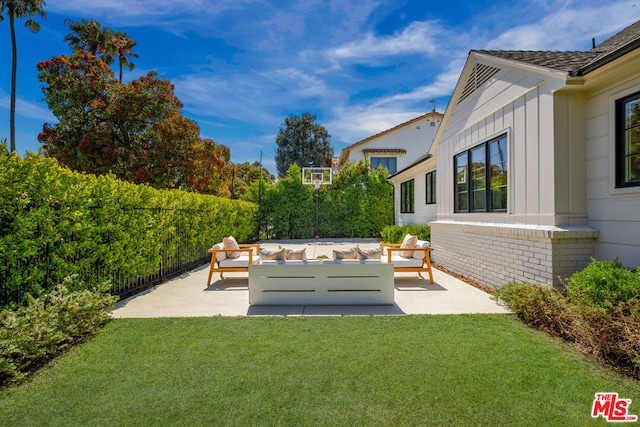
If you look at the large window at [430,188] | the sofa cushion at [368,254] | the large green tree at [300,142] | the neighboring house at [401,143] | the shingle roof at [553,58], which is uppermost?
the large green tree at [300,142]

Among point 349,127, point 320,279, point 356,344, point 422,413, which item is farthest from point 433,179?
point 349,127

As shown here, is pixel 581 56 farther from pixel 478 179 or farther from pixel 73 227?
pixel 73 227

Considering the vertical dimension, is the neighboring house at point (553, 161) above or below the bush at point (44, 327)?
above

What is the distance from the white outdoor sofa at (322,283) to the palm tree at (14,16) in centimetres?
2147

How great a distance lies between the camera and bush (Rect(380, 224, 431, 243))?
1159 cm

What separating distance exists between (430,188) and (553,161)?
7103 millimetres

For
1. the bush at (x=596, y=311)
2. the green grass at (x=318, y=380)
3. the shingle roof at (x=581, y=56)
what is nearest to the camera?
the green grass at (x=318, y=380)

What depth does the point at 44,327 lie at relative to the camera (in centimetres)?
356

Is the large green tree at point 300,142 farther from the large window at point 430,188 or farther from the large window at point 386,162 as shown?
the large window at point 430,188

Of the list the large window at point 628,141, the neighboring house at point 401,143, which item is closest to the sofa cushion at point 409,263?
the large window at point 628,141

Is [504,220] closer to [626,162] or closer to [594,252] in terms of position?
[594,252]

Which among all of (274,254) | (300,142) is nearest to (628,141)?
(274,254)

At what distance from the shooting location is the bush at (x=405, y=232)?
11.6 meters

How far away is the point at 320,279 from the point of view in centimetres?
577
